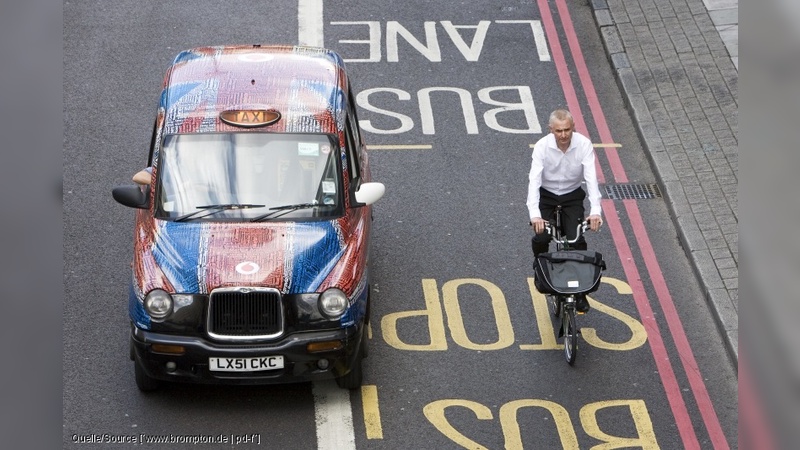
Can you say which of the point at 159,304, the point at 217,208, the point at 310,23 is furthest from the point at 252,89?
the point at 310,23

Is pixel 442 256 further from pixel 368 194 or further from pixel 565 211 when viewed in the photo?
pixel 368 194

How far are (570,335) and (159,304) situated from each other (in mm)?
3444

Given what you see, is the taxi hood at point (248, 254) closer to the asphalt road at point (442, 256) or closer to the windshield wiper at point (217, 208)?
the windshield wiper at point (217, 208)

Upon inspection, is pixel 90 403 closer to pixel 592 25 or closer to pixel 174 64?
pixel 174 64

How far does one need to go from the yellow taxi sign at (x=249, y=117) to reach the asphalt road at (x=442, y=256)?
218 cm

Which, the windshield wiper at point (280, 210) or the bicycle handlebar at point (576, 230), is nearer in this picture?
the windshield wiper at point (280, 210)

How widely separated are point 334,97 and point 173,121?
4.66 feet

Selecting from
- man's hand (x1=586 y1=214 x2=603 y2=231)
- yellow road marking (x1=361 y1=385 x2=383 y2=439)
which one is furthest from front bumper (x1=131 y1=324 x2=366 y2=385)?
man's hand (x1=586 y1=214 x2=603 y2=231)

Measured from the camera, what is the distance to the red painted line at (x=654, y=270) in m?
8.82

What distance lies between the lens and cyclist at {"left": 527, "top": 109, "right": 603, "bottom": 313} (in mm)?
8914

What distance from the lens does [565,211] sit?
30.8 ft
